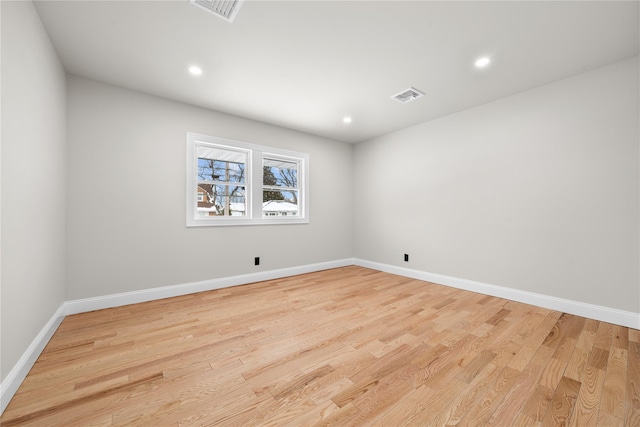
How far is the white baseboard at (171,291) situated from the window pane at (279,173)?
59.2 inches

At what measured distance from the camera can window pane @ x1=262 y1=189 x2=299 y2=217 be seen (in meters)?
4.27

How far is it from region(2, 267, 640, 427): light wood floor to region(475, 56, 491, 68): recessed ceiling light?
8.43 ft

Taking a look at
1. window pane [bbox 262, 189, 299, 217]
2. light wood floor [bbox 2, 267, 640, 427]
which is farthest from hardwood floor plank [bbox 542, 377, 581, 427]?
window pane [bbox 262, 189, 299, 217]

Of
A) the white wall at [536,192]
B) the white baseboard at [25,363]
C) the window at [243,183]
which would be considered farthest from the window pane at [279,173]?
the white baseboard at [25,363]

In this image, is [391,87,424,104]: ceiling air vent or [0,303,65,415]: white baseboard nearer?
[0,303,65,415]: white baseboard

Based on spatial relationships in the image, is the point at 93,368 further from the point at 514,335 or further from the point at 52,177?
the point at 514,335

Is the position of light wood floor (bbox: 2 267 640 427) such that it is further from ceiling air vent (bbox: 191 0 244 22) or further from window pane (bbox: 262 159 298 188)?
ceiling air vent (bbox: 191 0 244 22)

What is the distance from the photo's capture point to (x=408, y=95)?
319cm

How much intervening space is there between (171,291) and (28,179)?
190 cm

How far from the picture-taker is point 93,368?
5.64 ft

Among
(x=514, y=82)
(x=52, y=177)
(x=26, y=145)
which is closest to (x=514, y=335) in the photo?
(x=514, y=82)

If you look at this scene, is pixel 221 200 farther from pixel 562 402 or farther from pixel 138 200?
pixel 562 402

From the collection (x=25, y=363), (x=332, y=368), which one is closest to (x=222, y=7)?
(x=332, y=368)

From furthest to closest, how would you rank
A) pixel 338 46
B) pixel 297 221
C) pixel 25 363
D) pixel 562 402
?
pixel 297 221 < pixel 338 46 < pixel 25 363 < pixel 562 402
